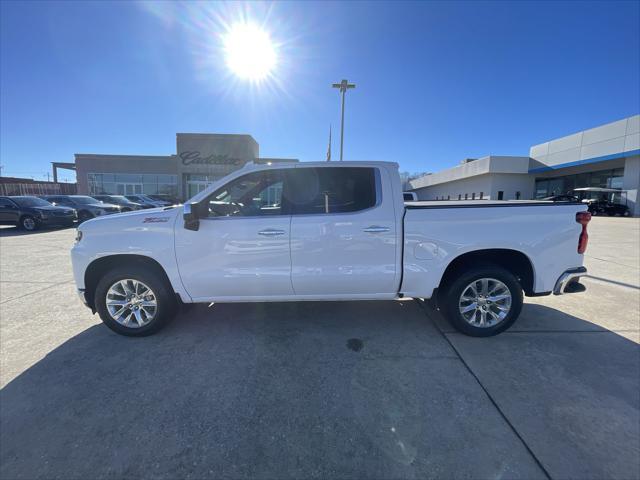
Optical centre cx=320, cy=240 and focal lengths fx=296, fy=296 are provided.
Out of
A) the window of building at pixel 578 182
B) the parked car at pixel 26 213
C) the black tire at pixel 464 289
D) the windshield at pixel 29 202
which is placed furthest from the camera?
the window of building at pixel 578 182

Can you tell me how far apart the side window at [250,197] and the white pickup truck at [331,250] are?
0.08ft

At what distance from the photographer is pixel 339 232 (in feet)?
10.6

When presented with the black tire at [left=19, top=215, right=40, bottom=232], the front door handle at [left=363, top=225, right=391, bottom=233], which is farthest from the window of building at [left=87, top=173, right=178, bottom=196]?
the front door handle at [left=363, top=225, right=391, bottom=233]

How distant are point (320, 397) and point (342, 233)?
5.24 ft

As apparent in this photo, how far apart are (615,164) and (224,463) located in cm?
4149

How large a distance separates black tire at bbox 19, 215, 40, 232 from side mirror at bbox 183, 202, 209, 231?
1605 centimetres

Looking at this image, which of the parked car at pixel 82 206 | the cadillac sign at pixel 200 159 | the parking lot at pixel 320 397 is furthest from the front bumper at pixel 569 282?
the cadillac sign at pixel 200 159

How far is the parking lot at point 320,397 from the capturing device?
6.28 ft

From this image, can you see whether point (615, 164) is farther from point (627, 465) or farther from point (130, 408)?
point (130, 408)

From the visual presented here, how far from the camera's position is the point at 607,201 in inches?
1110

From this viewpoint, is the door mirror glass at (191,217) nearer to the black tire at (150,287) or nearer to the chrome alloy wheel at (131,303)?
the black tire at (150,287)

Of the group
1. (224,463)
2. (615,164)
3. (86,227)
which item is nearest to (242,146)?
(86,227)

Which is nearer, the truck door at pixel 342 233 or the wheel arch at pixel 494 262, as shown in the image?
the truck door at pixel 342 233

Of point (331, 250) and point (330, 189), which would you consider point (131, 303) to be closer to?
point (331, 250)
